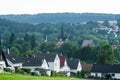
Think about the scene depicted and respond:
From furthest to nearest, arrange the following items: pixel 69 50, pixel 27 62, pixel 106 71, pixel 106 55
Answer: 1. pixel 69 50
2. pixel 106 55
3. pixel 106 71
4. pixel 27 62

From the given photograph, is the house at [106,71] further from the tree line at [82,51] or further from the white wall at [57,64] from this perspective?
the tree line at [82,51]

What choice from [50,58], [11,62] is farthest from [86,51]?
[11,62]

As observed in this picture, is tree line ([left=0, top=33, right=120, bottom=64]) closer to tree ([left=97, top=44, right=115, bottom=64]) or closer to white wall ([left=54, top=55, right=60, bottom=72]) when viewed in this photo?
tree ([left=97, top=44, right=115, bottom=64])

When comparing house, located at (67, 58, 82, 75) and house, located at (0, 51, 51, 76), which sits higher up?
house, located at (0, 51, 51, 76)

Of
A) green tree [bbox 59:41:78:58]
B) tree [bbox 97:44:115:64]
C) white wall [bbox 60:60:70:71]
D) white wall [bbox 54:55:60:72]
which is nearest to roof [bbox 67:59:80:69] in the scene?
white wall [bbox 60:60:70:71]

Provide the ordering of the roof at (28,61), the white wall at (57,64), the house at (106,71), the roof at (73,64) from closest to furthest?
the roof at (28,61), the house at (106,71), the white wall at (57,64), the roof at (73,64)

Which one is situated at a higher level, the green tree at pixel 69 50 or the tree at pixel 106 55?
the tree at pixel 106 55

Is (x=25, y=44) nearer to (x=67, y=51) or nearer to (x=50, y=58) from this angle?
(x=67, y=51)

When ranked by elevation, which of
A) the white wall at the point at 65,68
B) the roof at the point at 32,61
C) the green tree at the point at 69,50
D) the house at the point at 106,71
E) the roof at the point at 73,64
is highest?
the roof at the point at 32,61

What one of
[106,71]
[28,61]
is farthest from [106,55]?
[28,61]

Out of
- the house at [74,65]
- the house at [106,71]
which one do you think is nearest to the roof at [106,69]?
the house at [106,71]

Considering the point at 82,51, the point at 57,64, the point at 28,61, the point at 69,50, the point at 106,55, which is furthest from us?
the point at 69,50

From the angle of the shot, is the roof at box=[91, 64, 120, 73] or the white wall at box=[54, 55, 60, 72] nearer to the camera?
the roof at box=[91, 64, 120, 73]

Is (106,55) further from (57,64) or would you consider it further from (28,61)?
(28,61)
